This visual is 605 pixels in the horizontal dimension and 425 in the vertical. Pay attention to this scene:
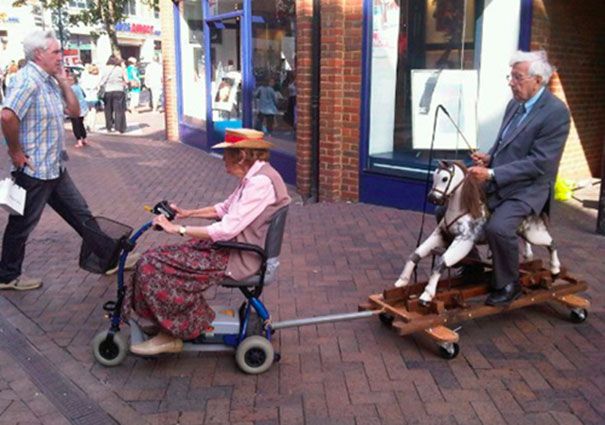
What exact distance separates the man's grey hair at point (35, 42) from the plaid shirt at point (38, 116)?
0.08 metres

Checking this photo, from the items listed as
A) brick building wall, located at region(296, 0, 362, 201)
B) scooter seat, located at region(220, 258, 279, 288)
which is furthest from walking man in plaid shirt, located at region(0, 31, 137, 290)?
brick building wall, located at region(296, 0, 362, 201)

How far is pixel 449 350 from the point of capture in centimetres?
388

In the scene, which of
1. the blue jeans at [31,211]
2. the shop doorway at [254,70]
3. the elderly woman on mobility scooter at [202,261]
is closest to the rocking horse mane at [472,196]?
the elderly woman on mobility scooter at [202,261]

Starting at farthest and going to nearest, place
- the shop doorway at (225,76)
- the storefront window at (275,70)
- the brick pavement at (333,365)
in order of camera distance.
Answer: the shop doorway at (225,76), the storefront window at (275,70), the brick pavement at (333,365)

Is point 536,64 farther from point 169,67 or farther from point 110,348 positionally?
point 169,67

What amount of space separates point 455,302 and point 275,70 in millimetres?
6400

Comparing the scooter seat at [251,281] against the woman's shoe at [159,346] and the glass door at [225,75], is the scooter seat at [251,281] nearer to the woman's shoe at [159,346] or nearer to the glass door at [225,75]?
the woman's shoe at [159,346]

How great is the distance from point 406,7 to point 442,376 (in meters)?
5.02

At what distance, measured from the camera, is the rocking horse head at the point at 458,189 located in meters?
4.00

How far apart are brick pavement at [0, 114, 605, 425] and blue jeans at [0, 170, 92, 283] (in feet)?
0.94

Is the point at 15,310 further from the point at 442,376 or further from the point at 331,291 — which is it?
the point at 442,376

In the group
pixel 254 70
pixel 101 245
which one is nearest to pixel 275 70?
pixel 254 70

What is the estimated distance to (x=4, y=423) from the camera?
10.9 feet

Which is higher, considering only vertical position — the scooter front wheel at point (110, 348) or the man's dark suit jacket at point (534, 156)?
the man's dark suit jacket at point (534, 156)
